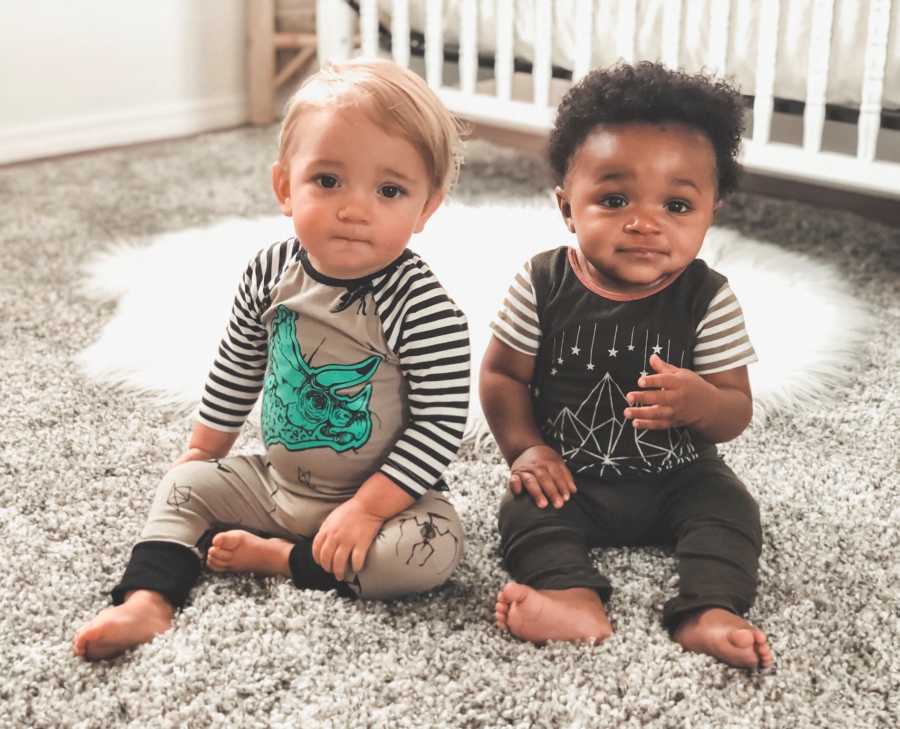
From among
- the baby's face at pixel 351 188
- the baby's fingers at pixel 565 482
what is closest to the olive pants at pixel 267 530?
the baby's fingers at pixel 565 482

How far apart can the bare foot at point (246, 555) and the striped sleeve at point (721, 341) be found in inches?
16.1

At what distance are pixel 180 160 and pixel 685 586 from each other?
2.04 meters

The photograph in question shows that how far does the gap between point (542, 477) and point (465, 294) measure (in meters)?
0.59

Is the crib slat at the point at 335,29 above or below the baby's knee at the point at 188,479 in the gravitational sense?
above

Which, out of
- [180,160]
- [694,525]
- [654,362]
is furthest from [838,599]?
[180,160]

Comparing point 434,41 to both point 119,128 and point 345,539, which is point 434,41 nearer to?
point 119,128

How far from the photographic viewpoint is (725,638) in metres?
0.81

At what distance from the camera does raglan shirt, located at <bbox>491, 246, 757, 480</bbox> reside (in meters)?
0.96

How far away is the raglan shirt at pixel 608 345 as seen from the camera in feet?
3.14

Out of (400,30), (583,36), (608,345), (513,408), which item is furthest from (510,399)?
(400,30)

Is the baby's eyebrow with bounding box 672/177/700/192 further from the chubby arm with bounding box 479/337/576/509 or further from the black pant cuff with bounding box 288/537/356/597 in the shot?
the black pant cuff with bounding box 288/537/356/597

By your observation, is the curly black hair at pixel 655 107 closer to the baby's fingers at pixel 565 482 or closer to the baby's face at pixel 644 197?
the baby's face at pixel 644 197

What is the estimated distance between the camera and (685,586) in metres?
0.87

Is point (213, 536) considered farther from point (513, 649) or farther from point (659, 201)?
point (659, 201)
